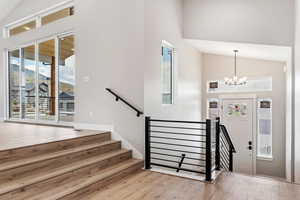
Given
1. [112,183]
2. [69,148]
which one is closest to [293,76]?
[112,183]

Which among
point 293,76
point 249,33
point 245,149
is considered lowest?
point 245,149

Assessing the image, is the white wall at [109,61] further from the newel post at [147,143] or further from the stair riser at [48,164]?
the stair riser at [48,164]

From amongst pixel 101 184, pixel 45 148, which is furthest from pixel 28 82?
pixel 101 184

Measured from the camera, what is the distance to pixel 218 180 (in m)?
3.26

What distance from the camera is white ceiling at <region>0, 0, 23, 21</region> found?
6.43m

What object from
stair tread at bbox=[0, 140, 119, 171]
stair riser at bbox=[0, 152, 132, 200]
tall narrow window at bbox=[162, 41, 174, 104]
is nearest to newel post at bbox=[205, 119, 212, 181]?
stair riser at bbox=[0, 152, 132, 200]

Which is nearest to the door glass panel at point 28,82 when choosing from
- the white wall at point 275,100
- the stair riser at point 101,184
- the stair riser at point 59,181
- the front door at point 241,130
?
the stair riser at point 59,181

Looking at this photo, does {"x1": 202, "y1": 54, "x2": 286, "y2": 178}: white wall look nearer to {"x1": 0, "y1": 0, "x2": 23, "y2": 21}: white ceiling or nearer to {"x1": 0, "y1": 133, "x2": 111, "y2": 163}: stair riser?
{"x1": 0, "y1": 133, "x2": 111, "y2": 163}: stair riser

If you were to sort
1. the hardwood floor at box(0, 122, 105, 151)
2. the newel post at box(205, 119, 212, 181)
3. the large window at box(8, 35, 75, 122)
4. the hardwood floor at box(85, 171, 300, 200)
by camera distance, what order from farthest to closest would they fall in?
1. the large window at box(8, 35, 75, 122)
2. the newel post at box(205, 119, 212, 181)
3. the hardwood floor at box(0, 122, 105, 151)
4. the hardwood floor at box(85, 171, 300, 200)

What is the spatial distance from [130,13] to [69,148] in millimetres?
2767

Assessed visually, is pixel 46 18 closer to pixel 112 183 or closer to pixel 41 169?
pixel 41 169

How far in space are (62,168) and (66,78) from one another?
308cm

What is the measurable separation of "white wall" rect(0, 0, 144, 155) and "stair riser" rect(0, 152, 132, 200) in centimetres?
80

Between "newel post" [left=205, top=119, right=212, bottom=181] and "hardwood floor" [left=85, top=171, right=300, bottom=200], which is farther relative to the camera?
"newel post" [left=205, top=119, right=212, bottom=181]
